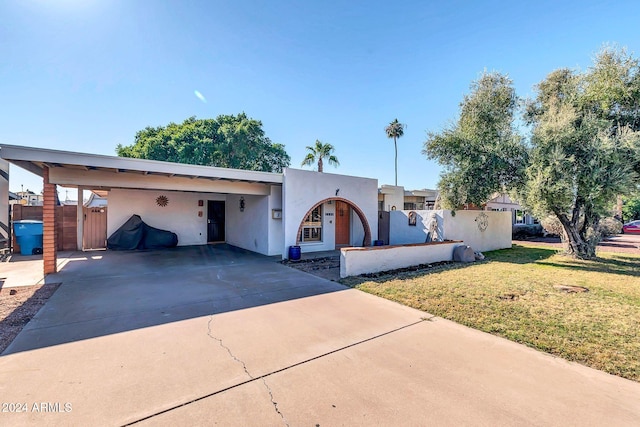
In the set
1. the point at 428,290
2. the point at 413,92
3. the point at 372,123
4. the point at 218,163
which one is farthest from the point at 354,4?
the point at 218,163

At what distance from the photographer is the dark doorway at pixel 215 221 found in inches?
564

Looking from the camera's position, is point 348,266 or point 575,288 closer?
point 575,288

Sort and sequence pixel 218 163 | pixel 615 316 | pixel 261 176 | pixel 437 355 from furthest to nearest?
pixel 218 163, pixel 261 176, pixel 615 316, pixel 437 355

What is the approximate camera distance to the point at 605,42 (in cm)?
907

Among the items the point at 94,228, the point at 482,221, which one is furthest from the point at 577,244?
the point at 94,228

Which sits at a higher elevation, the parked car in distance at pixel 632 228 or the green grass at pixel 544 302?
the parked car in distance at pixel 632 228

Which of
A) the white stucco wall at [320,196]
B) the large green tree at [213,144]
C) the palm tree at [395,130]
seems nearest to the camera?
the white stucco wall at [320,196]

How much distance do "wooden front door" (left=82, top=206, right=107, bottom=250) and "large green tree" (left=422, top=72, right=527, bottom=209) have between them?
14520mm

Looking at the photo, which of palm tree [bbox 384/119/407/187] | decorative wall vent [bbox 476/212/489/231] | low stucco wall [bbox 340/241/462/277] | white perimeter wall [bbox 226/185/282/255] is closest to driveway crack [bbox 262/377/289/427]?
low stucco wall [bbox 340/241/462/277]

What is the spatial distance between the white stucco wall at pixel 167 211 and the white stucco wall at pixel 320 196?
5.92 meters

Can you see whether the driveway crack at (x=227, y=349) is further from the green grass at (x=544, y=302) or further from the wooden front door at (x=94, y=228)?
the wooden front door at (x=94, y=228)

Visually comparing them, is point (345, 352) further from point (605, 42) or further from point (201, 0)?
point (605, 42)

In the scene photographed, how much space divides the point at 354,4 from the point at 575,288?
1048 centimetres

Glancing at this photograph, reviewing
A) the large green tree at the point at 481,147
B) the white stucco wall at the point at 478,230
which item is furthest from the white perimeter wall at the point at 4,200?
the white stucco wall at the point at 478,230
